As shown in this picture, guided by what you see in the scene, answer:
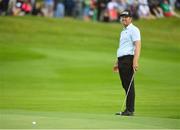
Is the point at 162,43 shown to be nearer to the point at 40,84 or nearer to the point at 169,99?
the point at 40,84

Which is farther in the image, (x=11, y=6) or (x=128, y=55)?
(x=11, y=6)

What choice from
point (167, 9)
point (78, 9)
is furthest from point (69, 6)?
point (167, 9)

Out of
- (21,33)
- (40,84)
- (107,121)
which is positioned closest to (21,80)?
(40,84)

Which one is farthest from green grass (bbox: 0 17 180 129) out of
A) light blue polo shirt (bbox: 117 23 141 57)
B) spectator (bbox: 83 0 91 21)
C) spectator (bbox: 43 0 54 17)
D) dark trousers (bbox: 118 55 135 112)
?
light blue polo shirt (bbox: 117 23 141 57)

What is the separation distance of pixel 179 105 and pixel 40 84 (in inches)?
244

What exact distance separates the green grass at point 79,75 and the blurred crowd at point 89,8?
0.54 m

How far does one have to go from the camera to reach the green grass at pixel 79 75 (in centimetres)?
1241

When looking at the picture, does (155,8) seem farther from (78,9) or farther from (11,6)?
(11,6)

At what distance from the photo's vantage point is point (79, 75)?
2475 cm

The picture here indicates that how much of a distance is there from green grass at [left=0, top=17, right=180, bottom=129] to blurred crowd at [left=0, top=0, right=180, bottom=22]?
540mm

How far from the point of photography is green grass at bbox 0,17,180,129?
12.4 m

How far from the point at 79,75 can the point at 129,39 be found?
10.9 m

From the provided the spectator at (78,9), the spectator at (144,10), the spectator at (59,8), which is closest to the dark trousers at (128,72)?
the spectator at (59,8)

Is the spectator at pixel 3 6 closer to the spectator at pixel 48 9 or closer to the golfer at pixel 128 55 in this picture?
the spectator at pixel 48 9
